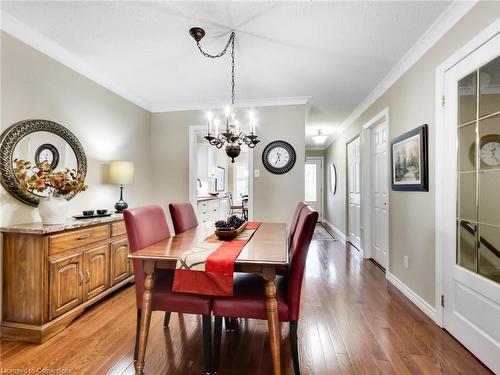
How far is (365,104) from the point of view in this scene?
395 centimetres

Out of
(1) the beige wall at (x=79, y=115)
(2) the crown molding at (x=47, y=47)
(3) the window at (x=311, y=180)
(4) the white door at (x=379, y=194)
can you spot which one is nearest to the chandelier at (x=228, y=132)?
(2) the crown molding at (x=47, y=47)

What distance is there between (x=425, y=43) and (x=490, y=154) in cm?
129

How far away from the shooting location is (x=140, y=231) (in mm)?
1727

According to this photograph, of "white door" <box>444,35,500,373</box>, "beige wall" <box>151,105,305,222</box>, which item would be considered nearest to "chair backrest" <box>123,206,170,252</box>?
"beige wall" <box>151,105,305,222</box>

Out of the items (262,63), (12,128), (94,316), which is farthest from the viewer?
(262,63)

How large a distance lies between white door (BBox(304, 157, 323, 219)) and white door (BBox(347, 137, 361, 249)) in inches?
110

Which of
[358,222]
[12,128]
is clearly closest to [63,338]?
[12,128]

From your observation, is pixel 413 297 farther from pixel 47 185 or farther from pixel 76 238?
pixel 47 185

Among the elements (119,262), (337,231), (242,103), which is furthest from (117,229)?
(337,231)

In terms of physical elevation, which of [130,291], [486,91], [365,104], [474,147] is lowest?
[130,291]

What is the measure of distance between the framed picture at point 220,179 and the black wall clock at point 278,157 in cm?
322

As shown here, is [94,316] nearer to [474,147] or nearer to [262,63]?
[262,63]

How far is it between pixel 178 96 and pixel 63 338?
3136mm

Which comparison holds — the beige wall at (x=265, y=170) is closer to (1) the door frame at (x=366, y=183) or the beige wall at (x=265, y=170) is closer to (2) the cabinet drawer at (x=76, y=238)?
(1) the door frame at (x=366, y=183)
